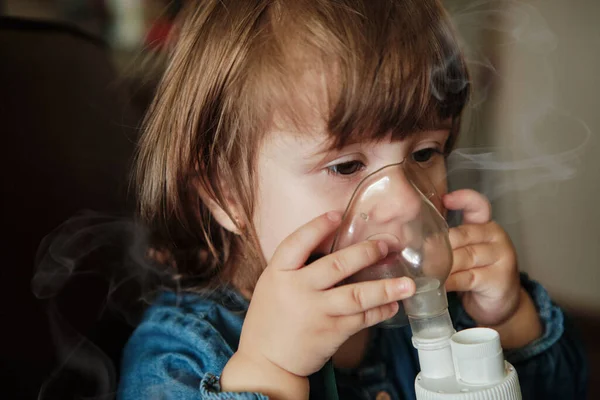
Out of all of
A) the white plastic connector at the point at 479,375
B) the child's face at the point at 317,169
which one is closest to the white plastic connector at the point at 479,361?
the white plastic connector at the point at 479,375

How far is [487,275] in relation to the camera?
56 centimetres

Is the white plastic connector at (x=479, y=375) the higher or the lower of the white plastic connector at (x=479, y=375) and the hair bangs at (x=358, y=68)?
the lower

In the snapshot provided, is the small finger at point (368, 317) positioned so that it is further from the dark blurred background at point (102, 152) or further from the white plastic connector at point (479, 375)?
the dark blurred background at point (102, 152)

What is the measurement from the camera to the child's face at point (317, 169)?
1.59 ft

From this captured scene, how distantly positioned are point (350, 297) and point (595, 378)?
10.3 inches

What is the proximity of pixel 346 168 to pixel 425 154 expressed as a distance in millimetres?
70

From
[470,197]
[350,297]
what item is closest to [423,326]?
[350,297]

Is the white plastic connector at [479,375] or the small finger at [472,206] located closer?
the white plastic connector at [479,375]

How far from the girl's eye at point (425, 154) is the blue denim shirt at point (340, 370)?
4.8 inches

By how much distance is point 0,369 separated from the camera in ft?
1.72

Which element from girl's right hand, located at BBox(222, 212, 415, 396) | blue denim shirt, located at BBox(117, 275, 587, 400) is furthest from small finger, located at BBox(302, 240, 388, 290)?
blue denim shirt, located at BBox(117, 275, 587, 400)

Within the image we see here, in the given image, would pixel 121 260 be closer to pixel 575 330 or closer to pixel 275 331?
pixel 275 331

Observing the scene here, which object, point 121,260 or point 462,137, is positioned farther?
point 121,260

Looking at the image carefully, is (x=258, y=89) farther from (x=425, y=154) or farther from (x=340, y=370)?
(x=340, y=370)
